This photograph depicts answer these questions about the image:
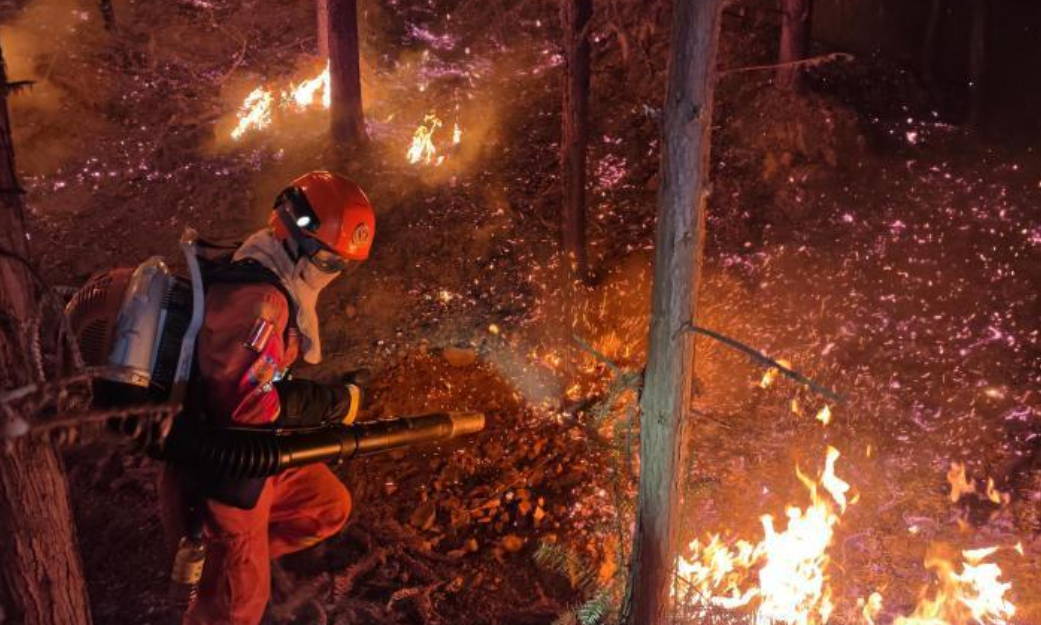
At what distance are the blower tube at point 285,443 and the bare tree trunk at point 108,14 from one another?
40.3 ft

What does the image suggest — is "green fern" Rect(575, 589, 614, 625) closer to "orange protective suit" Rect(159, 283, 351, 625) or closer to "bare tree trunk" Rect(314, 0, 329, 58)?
"orange protective suit" Rect(159, 283, 351, 625)

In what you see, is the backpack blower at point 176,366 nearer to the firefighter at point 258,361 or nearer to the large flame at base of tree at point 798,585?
the firefighter at point 258,361

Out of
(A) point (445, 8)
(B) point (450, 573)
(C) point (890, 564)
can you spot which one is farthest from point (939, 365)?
(A) point (445, 8)

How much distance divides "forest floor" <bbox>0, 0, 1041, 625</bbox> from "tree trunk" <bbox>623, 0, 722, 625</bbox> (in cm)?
22

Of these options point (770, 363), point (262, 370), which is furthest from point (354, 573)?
point (770, 363)

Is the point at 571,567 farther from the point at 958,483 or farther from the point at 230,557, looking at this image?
the point at 958,483

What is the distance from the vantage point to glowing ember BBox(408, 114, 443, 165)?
10.2 meters

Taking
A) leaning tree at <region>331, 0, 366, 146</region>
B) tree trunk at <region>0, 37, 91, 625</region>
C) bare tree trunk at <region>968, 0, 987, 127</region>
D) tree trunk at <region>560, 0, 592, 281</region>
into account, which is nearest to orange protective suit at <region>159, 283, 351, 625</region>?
tree trunk at <region>0, 37, 91, 625</region>

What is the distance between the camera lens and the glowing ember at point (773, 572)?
494cm

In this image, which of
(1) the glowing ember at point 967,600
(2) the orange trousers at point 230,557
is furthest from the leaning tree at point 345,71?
(1) the glowing ember at point 967,600

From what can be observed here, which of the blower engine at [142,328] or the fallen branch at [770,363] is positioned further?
the blower engine at [142,328]

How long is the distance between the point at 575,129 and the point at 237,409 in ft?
13.2

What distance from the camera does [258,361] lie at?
4.08m

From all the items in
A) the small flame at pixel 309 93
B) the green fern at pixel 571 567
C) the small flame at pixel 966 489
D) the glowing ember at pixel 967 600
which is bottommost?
the glowing ember at pixel 967 600
